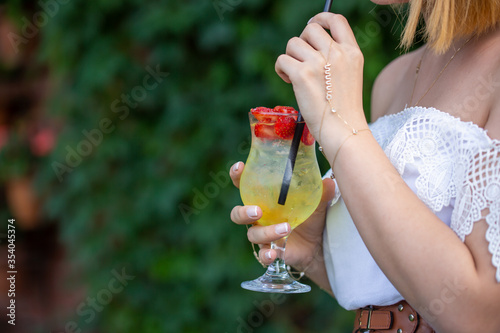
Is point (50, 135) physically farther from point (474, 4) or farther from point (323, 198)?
point (474, 4)

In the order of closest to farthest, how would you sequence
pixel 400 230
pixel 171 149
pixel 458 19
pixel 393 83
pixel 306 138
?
1. pixel 400 230
2. pixel 458 19
3. pixel 306 138
4. pixel 393 83
5. pixel 171 149

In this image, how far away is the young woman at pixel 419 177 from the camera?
3.22ft

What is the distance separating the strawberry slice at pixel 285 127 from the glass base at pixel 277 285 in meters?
0.37

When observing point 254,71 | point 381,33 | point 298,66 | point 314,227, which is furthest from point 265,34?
point 298,66

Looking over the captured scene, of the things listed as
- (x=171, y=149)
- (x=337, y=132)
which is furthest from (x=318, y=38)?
(x=171, y=149)

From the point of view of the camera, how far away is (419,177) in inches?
45.6

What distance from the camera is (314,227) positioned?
1.56 meters

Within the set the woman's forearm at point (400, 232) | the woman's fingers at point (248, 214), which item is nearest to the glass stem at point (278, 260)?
the woman's fingers at point (248, 214)

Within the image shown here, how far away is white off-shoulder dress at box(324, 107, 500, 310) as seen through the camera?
101cm

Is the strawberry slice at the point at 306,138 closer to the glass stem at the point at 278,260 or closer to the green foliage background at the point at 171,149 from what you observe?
the glass stem at the point at 278,260

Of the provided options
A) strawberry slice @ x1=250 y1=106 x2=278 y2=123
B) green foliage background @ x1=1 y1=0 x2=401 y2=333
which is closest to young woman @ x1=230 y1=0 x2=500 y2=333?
strawberry slice @ x1=250 y1=106 x2=278 y2=123

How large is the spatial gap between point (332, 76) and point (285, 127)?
22 centimetres

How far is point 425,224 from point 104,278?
230 centimetres

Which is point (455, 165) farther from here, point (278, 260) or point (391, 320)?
point (278, 260)
